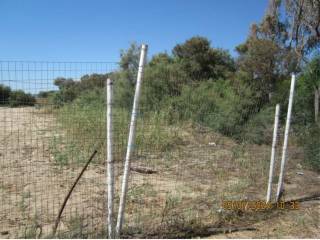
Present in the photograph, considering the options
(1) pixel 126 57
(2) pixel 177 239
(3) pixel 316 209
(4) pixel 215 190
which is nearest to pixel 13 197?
(2) pixel 177 239

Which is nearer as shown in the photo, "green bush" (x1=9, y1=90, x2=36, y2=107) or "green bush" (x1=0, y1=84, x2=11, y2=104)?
"green bush" (x1=9, y1=90, x2=36, y2=107)

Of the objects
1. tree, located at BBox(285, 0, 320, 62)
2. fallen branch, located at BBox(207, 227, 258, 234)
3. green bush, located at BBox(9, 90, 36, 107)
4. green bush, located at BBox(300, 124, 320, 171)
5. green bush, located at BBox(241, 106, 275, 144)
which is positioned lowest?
fallen branch, located at BBox(207, 227, 258, 234)

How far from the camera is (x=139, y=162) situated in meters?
8.55

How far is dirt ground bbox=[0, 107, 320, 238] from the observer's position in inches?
189

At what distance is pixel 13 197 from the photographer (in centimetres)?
578

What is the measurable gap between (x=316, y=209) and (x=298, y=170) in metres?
3.08

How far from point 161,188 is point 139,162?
6.40ft

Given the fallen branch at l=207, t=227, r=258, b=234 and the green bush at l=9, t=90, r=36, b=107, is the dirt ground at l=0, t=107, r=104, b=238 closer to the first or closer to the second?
the green bush at l=9, t=90, r=36, b=107

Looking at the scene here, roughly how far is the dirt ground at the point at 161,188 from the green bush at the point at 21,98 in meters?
0.56

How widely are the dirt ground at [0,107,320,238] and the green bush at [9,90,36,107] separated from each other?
0.56 meters

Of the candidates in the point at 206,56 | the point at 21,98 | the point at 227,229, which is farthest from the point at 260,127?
the point at 206,56

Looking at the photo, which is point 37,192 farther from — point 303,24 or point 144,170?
point 303,24

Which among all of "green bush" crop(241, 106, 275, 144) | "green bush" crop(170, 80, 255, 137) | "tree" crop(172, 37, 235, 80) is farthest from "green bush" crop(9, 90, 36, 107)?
"tree" crop(172, 37, 235, 80)

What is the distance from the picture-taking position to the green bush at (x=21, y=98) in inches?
185
